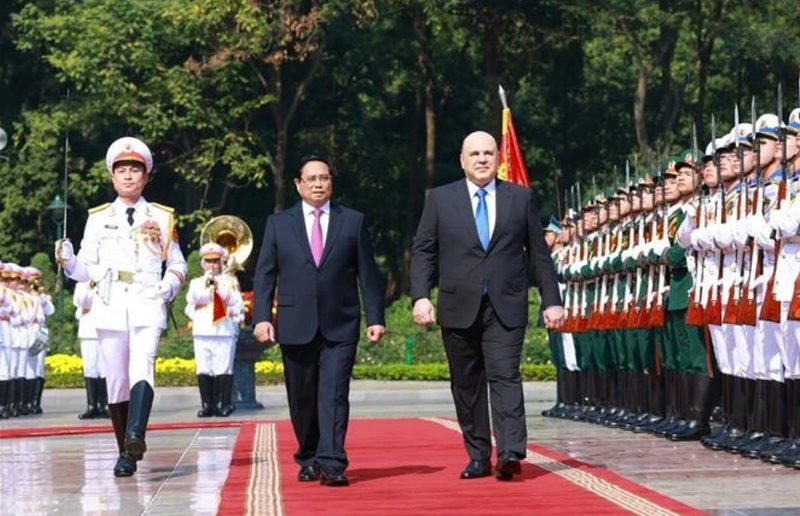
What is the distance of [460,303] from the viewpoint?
12.6m

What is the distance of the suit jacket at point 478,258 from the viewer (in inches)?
493

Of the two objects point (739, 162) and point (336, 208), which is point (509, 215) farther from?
point (739, 162)

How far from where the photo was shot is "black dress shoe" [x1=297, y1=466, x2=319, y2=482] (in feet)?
41.3

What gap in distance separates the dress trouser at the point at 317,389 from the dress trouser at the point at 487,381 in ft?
2.21

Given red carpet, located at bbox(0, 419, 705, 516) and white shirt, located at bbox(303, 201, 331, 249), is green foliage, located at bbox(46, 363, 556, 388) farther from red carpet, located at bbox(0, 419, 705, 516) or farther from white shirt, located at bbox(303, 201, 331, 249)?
white shirt, located at bbox(303, 201, 331, 249)

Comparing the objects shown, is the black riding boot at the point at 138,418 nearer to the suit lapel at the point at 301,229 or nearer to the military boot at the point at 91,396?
the suit lapel at the point at 301,229

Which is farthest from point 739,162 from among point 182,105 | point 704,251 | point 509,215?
point 182,105

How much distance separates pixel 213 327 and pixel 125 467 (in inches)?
439

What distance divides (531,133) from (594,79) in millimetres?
2948

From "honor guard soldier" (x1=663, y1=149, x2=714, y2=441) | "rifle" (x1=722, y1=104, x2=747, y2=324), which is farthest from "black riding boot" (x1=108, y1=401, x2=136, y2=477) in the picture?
"honor guard soldier" (x1=663, y1=149, x2=714, y2=441)

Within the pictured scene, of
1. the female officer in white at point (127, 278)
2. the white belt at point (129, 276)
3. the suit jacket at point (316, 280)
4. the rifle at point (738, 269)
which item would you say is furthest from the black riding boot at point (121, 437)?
the rifle at point (738, 269)

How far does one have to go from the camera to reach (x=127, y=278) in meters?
13.6

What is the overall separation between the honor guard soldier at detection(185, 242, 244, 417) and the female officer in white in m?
10.7

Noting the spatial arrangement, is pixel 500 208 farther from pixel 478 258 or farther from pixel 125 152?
pixel 125 152
